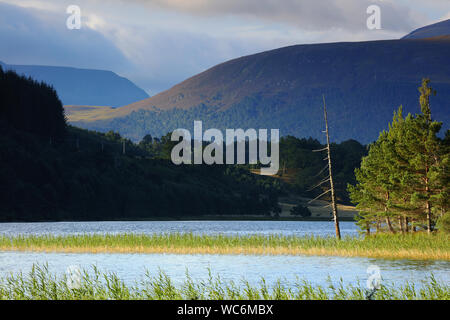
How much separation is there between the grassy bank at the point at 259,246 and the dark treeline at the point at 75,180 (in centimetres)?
7384

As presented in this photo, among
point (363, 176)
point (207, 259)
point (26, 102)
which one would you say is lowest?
point (207, 259)

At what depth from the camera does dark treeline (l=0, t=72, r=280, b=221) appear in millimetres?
137250

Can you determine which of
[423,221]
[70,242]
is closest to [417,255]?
[423,221]

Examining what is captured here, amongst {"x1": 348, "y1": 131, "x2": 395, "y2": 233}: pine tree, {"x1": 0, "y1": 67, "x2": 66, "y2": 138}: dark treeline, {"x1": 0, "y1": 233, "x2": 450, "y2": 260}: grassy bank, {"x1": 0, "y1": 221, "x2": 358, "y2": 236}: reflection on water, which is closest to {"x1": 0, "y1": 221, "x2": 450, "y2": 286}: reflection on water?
{"x1": 0, "y1": 233, "x2": 450, "y2": 260}: grassy bank

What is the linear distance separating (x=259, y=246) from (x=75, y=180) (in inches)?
3986

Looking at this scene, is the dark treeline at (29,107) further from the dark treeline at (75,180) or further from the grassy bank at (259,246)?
the grassy bank at (259,246)

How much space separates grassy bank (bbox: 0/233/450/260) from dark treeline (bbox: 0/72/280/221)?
242 feet

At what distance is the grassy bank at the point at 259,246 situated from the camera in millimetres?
49406

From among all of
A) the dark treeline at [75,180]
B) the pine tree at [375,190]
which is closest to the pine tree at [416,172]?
the pine tree at [375,190]

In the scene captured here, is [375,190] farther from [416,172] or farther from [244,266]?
[244,266]

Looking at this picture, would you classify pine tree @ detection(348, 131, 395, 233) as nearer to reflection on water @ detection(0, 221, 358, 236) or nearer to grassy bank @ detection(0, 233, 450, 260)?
grassy bank @ detection(0, 233, 450, 260)
